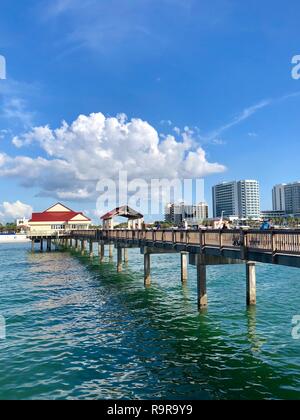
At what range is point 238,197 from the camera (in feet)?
576

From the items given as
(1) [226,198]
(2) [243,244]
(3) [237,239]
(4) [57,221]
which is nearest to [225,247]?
(3) [237,239]

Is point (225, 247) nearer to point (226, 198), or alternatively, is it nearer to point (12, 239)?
point (12, 239)

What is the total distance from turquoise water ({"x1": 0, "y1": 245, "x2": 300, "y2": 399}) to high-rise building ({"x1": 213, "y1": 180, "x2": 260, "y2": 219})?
149m

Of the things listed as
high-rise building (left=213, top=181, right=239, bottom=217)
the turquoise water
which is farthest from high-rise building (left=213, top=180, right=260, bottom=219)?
the turquoise water

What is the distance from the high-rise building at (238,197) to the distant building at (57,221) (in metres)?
85.4

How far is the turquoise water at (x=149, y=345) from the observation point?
36.9 ft

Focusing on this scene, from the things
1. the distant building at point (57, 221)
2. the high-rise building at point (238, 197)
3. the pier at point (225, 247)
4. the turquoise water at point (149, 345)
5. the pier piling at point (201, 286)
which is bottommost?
the turquoise water at point (149, 345)

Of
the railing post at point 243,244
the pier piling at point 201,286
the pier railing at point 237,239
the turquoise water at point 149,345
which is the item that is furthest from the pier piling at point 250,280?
the railing post at point 243,244

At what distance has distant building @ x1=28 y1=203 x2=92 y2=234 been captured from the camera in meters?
99.9

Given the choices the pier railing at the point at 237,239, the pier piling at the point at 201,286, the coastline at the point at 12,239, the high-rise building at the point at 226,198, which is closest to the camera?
the pier railing at the point at 237,239

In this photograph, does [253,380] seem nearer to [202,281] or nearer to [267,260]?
[267,260]

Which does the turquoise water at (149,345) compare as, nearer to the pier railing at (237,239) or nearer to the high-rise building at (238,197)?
the pier railing at (237,239)

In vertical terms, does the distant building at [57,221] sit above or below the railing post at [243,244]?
above
